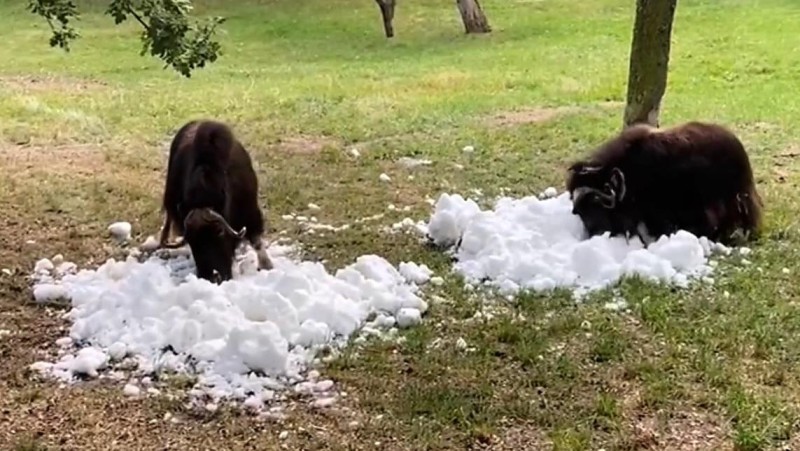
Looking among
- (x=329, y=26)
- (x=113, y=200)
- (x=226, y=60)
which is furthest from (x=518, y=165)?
(x=329, y=26)

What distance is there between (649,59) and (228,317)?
4.73 meters

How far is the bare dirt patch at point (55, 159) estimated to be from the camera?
30.0ft

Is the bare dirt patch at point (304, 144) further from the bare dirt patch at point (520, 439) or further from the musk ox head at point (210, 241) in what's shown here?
the bare dirt patch at point (520, 439)

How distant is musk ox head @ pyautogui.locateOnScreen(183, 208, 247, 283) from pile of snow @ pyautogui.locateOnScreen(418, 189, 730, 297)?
54.9 inches

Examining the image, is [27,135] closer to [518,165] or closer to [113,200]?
[113,200]

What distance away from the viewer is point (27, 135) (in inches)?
420

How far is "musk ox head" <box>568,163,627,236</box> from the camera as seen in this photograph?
6703mm

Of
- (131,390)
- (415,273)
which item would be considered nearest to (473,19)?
(415,273)

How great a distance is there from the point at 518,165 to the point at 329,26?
15.2 m

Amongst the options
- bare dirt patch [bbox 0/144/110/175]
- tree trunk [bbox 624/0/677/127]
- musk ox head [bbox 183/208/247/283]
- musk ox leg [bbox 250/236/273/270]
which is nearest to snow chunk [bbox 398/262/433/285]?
musk ox leg [bbox 250/236/273/270]

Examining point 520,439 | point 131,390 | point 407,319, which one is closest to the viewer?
point 520,439

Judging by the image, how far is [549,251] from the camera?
643 centimetres

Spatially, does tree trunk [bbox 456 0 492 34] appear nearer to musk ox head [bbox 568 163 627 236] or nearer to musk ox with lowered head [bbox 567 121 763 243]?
musk ox with lowered head [bbox 567 121 763 243]

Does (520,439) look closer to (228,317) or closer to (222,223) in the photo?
(228,317)
